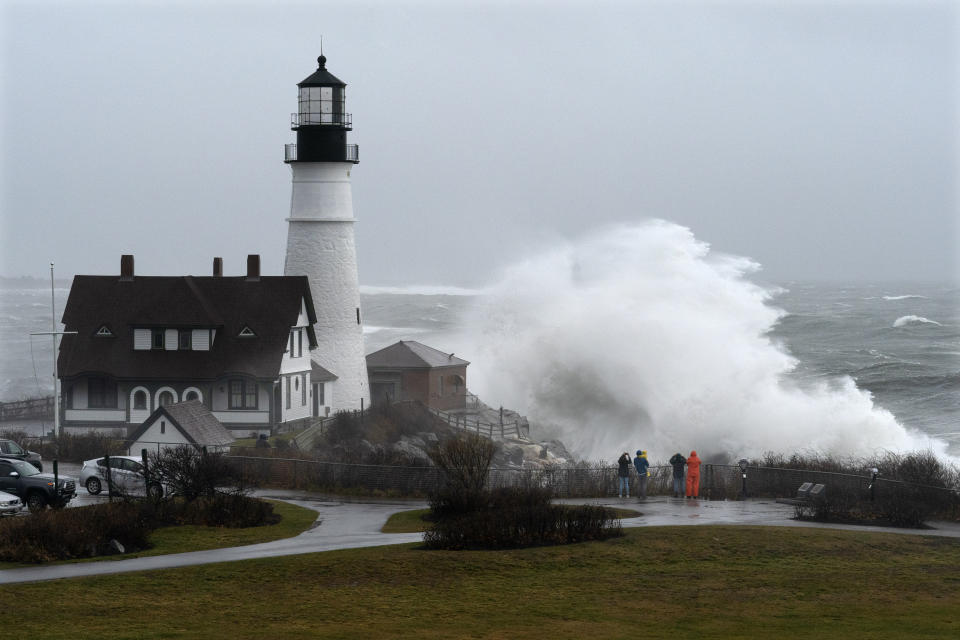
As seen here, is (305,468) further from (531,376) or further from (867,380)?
(867,380)

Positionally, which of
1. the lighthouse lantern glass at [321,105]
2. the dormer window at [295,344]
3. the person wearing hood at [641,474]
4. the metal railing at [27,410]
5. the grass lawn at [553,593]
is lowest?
the grass lawn at [553,593]

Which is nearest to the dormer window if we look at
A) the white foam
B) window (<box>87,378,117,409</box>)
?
window (<box>87,378,117,409</box>)

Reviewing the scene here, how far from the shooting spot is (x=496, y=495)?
2602 centimetres

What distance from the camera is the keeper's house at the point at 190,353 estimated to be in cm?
4244

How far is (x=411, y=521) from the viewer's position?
26516 mm

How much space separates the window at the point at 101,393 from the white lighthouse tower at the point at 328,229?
6.80m

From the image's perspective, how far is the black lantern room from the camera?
143ft

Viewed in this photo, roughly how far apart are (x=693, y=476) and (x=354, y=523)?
27.8 ft

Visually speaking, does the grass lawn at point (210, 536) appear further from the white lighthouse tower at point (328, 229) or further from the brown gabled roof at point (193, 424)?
the white lighthouse tower at point (328, 229)

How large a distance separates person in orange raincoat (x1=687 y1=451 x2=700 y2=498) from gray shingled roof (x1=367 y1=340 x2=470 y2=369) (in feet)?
63.0

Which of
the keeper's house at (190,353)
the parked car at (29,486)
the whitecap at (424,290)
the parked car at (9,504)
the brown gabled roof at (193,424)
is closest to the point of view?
the parked car at (9,504)

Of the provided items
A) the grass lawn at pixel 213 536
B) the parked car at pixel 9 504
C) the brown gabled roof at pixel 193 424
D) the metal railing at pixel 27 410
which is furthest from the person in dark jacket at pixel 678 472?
the metal railing at pixel 27 410

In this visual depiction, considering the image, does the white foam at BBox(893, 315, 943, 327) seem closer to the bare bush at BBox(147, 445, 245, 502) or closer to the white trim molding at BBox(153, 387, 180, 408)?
the white trim molding at BBox(153, 387, 180, 408)

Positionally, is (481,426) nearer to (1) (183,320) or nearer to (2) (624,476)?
(1) (183,320)
